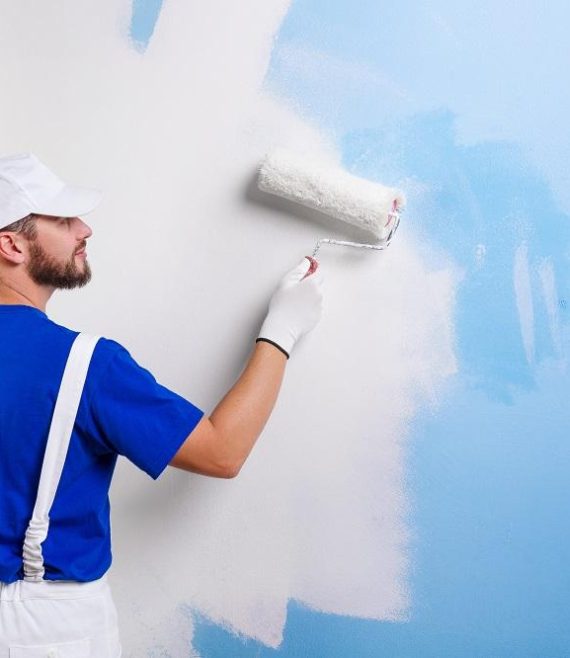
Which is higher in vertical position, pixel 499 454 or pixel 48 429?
pixel 499 454

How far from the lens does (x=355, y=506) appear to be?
137cm

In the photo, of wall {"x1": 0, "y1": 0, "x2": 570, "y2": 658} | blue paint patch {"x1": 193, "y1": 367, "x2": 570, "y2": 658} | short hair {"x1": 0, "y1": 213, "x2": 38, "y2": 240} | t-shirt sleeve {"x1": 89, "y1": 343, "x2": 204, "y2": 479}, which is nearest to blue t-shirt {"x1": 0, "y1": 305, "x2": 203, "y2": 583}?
t-shirt sleeve {"x1": 89, "y1": 343, "x2": 204, "y2": 479}

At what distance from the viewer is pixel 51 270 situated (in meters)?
1.15

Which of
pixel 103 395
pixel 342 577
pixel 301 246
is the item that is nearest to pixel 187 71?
pixel 301 246

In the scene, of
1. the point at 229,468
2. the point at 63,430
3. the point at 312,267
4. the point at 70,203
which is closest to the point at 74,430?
the point at 63,430

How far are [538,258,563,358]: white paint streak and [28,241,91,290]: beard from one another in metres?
0.69

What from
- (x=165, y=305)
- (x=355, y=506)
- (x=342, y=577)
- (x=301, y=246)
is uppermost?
(x=301, y=246)

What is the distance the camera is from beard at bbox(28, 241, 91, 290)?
114 centimetres

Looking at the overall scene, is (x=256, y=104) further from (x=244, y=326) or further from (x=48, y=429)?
(x=48, y=429)

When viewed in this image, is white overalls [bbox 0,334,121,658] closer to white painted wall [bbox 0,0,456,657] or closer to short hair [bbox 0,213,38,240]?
short hair [bbox 0,213,38,240]

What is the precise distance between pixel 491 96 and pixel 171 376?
690 millimetres

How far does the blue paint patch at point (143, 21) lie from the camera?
4.50 feet

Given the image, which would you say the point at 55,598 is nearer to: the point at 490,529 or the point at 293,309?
the point at 293,309

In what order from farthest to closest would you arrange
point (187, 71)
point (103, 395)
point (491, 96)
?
point (187, 71)
point (491, 96)
point (103, 395)
